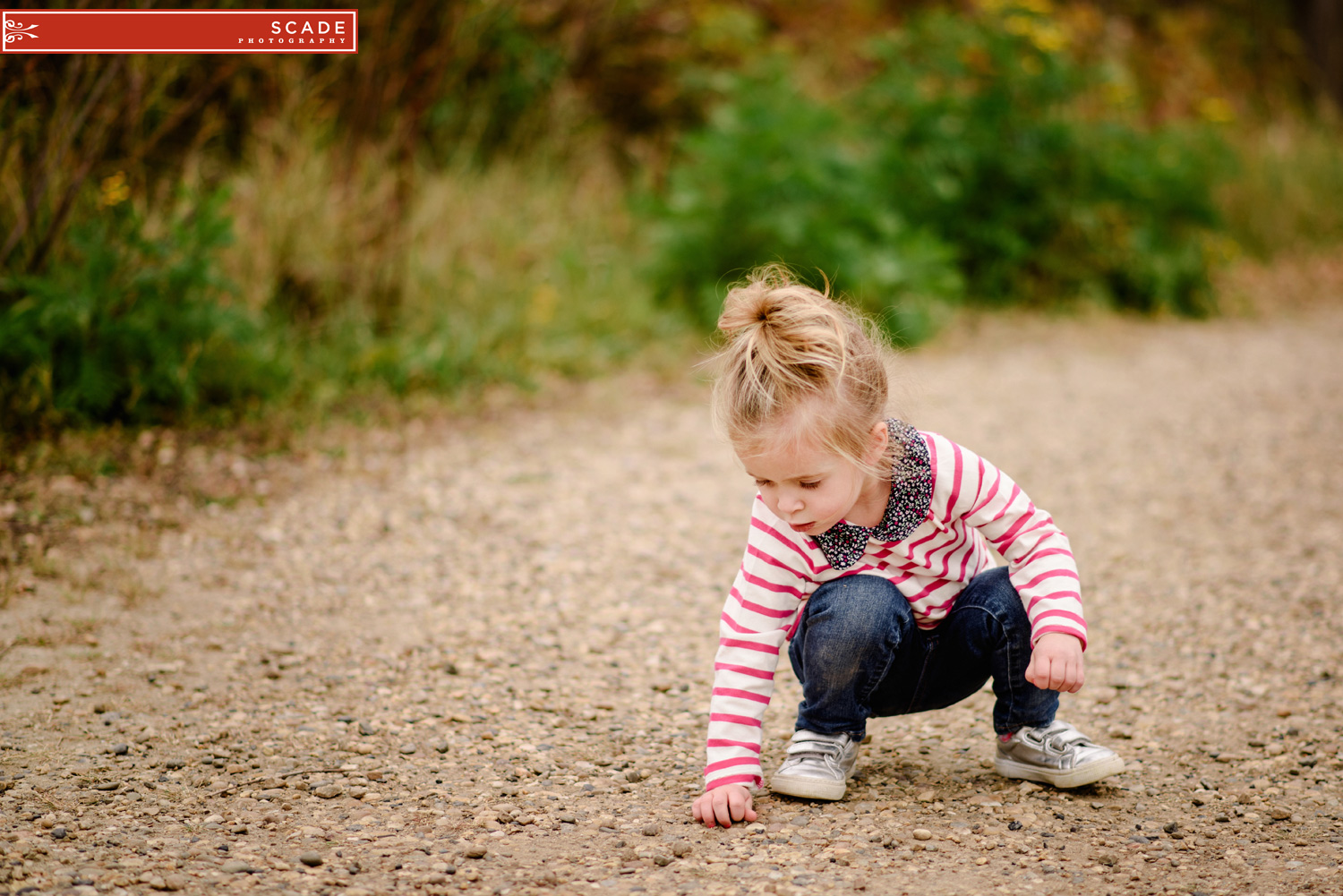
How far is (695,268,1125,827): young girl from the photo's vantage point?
1983 millimetres

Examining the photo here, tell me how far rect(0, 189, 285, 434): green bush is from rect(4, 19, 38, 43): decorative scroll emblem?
585mm

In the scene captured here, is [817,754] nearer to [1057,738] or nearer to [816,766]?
[816,766]

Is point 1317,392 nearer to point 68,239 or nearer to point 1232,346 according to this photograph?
point 1232,346

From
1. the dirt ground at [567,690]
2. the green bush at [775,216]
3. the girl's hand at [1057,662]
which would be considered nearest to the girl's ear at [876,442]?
the dirt ground at [567,690]

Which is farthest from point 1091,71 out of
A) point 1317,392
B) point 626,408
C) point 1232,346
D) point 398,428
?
point 398,428

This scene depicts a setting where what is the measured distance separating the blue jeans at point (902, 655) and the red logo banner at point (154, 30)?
3008 millimetres

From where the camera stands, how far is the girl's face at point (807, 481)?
6.50 ft

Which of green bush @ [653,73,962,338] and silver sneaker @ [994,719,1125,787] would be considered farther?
green bush @ [653,73,962,338]

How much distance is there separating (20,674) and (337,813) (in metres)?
0.98

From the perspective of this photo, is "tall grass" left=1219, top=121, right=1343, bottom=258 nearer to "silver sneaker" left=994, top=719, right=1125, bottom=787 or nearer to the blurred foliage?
the blurred foliage

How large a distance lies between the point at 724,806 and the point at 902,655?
17.3 inches

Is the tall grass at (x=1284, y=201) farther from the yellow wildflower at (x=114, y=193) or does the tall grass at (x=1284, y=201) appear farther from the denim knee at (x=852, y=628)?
the denim knee at (x=852, y=628)

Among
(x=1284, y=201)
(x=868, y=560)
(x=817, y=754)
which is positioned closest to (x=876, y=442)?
(x=868, y=560)

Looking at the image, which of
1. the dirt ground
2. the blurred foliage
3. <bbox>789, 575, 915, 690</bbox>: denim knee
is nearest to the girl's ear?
the dirt ground
